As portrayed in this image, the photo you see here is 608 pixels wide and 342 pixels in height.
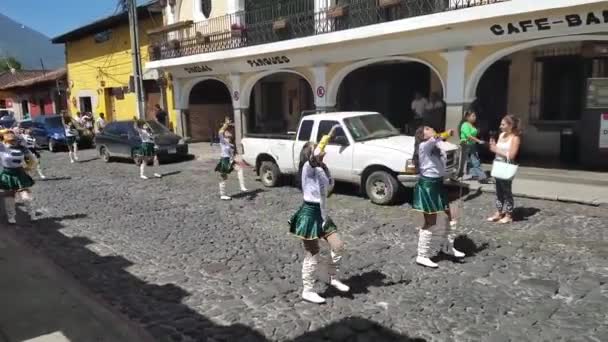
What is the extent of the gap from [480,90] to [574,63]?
8.74 feet

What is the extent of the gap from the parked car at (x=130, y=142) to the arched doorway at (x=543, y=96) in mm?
9843

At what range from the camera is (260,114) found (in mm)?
21922

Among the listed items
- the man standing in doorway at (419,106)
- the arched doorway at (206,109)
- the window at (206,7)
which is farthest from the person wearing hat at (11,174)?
the arched doorway at (206,109)

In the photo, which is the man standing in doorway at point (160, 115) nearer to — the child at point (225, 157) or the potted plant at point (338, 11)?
the potted plant at point (338, 11)

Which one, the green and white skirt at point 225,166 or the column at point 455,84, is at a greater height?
the column at point 455,84

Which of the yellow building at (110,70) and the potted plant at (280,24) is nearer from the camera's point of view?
the potted plant at (280,24)

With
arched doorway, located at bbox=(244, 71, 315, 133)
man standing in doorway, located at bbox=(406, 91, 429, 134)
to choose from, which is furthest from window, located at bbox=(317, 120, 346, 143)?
arched doorway, located at bbox=(244, 71, 315, 133)

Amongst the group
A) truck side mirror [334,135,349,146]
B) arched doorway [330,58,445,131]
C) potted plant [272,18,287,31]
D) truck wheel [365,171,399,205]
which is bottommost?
truck wheel [365,171,399,205]

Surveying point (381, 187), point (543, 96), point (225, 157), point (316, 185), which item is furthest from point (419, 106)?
point (316, 185)

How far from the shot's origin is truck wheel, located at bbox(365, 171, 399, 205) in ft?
29.8

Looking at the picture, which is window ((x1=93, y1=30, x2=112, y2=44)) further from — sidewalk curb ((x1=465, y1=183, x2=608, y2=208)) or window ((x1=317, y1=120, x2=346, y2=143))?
sidewalk curb ((x1=465, y1=183, x2=608, y2=208))

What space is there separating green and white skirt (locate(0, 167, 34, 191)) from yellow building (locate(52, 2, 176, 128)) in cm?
1379

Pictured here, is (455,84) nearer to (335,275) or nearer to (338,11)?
(338,11)

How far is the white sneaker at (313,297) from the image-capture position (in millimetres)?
5035
